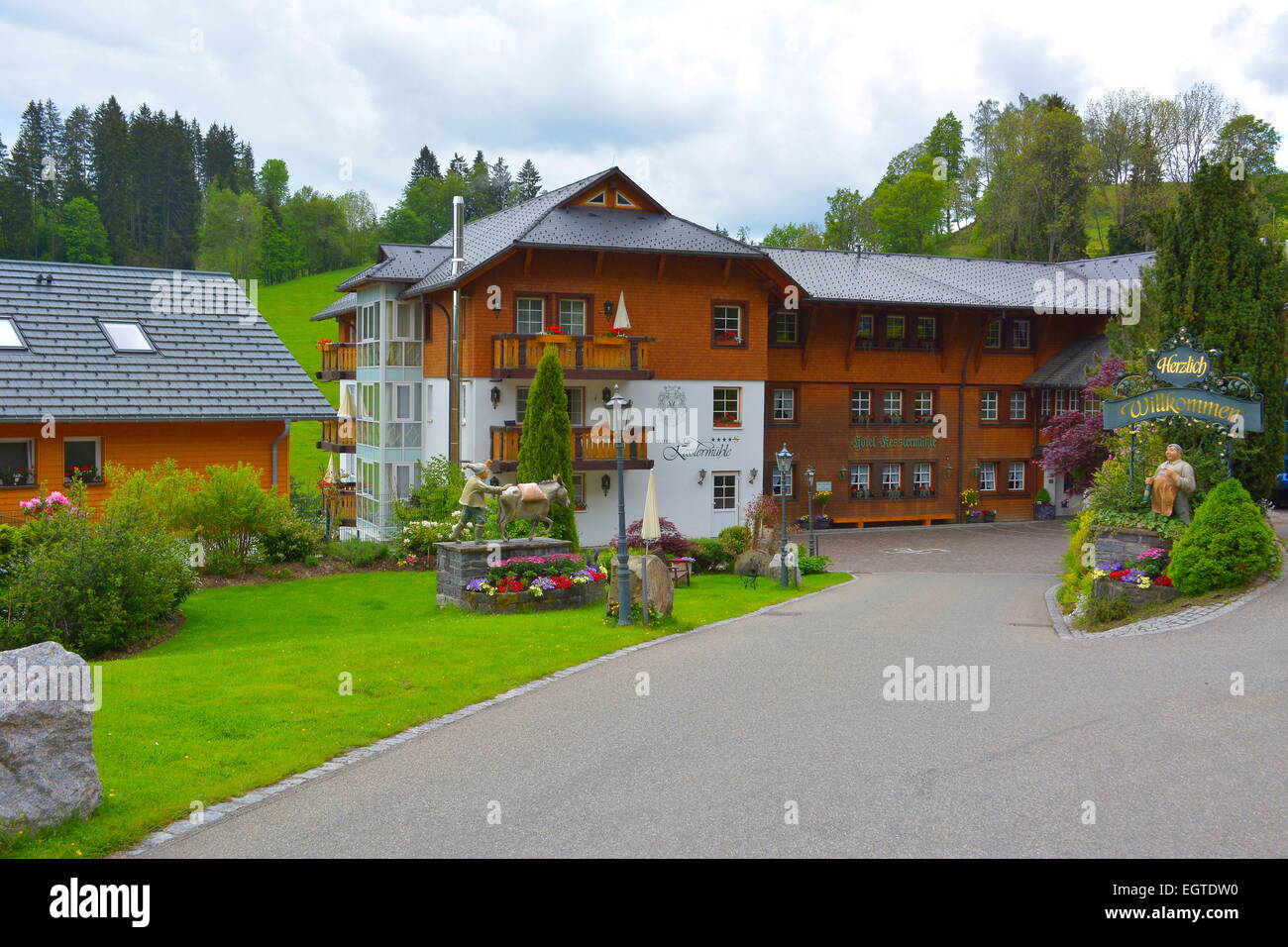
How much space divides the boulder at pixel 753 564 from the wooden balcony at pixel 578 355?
7239mm

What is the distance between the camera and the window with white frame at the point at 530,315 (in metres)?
32.0

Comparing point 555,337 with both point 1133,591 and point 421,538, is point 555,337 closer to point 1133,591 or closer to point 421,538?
point 421,538

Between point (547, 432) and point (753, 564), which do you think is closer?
point (547, 432)

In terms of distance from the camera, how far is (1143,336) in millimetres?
27938

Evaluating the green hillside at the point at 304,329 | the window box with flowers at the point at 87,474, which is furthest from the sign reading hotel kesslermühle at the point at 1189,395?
the green hillside at the point at 304,329

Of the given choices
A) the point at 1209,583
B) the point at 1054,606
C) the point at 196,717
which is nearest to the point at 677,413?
the point at 1054,606

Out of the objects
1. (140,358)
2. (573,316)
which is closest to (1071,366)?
(573,316)

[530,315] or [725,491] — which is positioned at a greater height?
[530,315]

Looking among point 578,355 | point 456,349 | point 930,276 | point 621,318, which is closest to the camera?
point 456,349

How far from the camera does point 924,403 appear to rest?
133 feet

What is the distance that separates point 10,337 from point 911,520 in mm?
28859

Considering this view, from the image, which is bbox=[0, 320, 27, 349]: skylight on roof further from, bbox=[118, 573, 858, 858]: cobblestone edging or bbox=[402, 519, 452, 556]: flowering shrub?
bbox=[118, 573, 858, 858]: cobblestone edging

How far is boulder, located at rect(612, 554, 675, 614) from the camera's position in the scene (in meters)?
16.8

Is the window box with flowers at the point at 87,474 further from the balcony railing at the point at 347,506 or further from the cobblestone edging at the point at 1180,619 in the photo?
the cobblestone edging at the point at 1180,619
